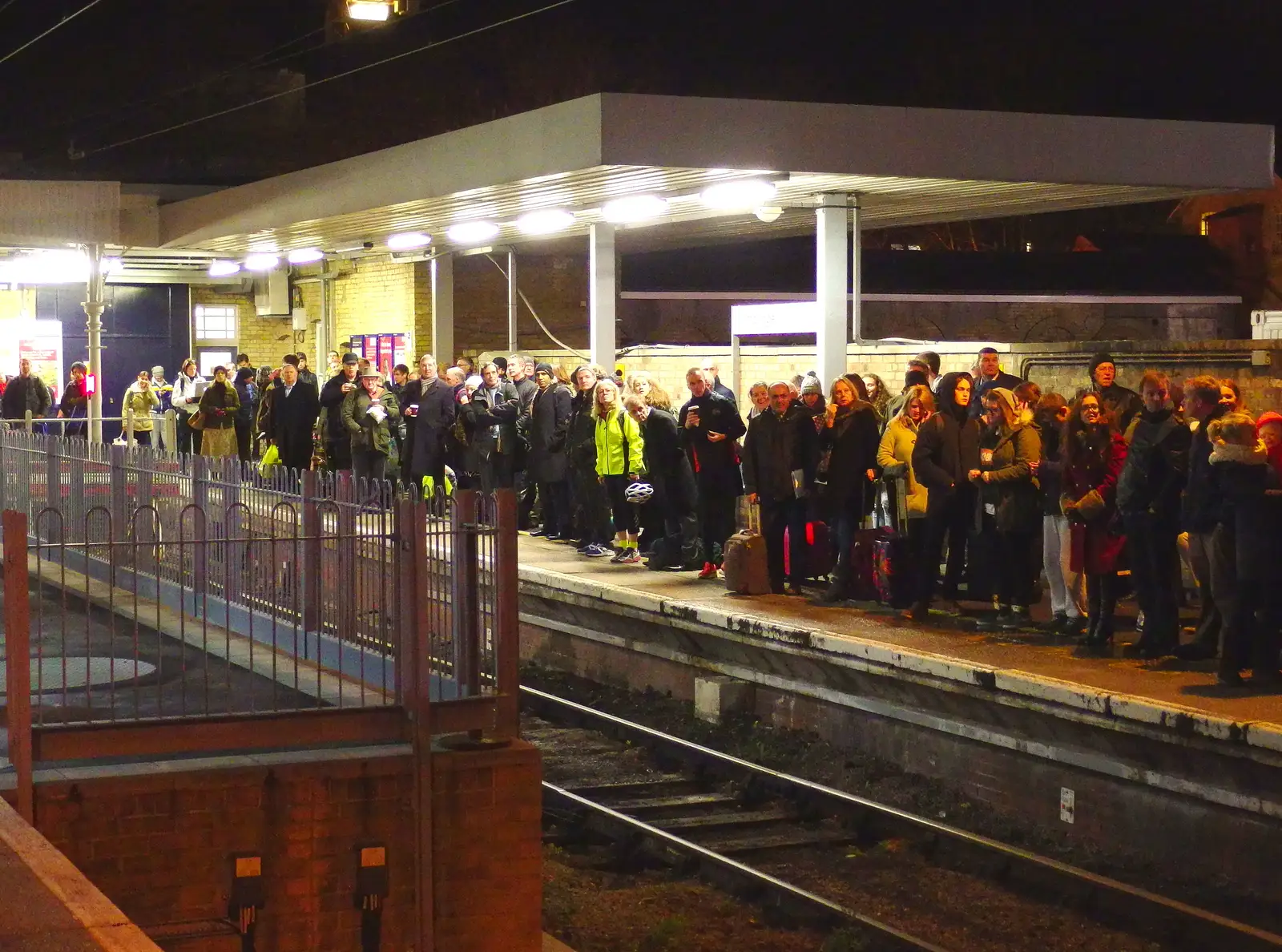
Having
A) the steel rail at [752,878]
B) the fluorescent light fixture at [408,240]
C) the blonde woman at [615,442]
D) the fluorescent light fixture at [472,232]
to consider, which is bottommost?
the steel rail at [752,878]

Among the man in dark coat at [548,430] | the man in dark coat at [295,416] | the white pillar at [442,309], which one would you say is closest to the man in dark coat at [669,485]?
the man in dark coat at [548,430]

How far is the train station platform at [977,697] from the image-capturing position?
917cm

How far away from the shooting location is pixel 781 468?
13.6 metres

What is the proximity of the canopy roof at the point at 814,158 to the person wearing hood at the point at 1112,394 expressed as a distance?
3569 millimetres

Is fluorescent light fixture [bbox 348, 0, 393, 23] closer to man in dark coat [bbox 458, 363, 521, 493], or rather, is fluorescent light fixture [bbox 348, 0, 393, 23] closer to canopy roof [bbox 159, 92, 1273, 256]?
canopy roof [bbox 159, 92, 1273, 256]

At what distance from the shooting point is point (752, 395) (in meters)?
14.1

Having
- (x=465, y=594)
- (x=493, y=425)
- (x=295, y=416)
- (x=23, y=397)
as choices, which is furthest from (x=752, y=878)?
(x=23, y=397)

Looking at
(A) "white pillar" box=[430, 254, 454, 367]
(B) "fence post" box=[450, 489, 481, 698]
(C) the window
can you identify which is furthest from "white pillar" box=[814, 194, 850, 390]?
(C) the window

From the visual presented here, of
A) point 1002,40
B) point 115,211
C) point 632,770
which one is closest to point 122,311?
point 115,211

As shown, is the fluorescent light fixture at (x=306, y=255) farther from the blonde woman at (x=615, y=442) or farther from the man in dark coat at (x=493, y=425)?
the blonde woman at (x=615, y=442)

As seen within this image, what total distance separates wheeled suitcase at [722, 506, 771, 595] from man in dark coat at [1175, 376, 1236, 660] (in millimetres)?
4261

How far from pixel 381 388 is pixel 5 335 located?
1492 cm

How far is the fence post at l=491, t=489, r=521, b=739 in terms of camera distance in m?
7.66

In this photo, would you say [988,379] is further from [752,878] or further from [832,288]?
[752,878]
